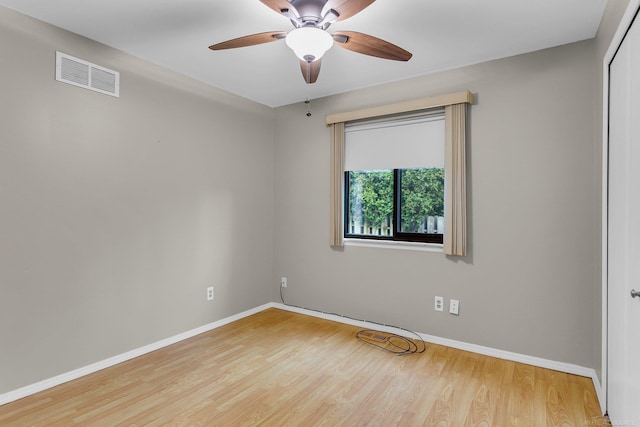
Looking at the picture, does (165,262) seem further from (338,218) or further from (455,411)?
(455,411)

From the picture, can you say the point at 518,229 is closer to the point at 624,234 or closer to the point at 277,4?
the point at 624,234

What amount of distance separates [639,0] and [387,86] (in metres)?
2.11

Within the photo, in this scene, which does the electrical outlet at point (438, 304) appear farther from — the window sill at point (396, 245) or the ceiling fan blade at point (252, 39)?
the ceiling fan blade at point (252, 39)

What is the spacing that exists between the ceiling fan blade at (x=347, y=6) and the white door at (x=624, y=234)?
119 centimetres

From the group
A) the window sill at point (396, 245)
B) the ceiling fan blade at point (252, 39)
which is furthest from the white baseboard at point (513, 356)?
the ceiling fan blade at point (252, 39)

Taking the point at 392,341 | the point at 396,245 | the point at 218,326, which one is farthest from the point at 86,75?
the point at 392,341

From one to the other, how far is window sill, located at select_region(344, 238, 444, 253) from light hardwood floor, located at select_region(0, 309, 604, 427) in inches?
33.8

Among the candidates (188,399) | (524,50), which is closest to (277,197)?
(188,399)

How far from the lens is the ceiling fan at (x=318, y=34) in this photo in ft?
5.84

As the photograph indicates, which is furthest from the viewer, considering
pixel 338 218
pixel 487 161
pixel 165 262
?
pixel 338 218

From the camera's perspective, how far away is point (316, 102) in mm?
3898

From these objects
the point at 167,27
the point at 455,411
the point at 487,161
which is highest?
the point at 167,27

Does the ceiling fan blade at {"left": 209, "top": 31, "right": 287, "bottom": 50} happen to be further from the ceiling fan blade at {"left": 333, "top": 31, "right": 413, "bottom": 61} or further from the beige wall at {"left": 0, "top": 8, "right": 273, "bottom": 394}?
the beige wall at {"left": 0, "top": 8, "right": 273, "bottom": 394}

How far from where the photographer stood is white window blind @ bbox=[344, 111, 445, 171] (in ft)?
10.4
